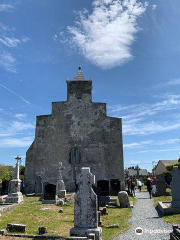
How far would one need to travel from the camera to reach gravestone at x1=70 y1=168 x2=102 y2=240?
21.3ft

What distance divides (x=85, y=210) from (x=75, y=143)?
19110 millimetres

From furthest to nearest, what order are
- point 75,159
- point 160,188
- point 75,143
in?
Result: point 75,143 < point 75,159 < point 160,188

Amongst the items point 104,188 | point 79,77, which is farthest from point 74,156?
point 79,77

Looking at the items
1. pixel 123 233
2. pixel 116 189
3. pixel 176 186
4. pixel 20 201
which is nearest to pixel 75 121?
pixel 116 189

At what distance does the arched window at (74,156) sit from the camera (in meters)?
25.2

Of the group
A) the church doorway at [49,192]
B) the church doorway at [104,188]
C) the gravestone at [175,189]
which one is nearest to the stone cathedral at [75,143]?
the church doorway at [104,188]

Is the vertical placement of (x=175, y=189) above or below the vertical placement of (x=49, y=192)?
above

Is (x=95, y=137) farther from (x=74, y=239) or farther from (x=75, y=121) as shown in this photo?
(x=74, y=239)

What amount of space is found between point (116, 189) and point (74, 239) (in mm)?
15334

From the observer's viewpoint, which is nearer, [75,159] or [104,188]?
[104,188]

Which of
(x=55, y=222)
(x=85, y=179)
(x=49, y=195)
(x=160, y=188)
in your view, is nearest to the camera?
(x=85, y=179)

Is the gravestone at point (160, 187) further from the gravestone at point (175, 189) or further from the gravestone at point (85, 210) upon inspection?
the gravestone at point (85, 210)

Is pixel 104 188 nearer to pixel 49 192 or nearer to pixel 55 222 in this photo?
pixel 49 192

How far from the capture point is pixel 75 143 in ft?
84.4
